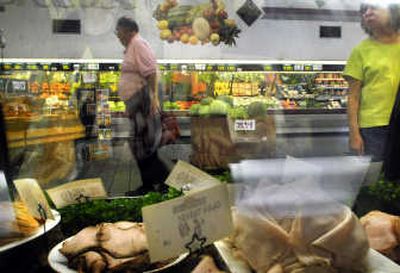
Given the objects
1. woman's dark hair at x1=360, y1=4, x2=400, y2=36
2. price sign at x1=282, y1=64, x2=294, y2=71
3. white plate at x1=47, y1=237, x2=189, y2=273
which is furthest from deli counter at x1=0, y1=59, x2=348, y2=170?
white plate at x1=47, y1=237, x2=189, y2=273

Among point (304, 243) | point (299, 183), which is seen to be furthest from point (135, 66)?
point (304, 243)

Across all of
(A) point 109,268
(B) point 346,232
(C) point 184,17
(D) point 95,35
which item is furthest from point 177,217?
(D) point 95,35

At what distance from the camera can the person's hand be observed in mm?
1173

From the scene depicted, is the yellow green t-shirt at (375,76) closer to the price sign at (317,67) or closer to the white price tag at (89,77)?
the price sign at (317,67)

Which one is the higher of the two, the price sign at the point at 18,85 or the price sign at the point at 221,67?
the price sign at the point at 221,67

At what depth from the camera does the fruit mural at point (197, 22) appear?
1093 millimetres

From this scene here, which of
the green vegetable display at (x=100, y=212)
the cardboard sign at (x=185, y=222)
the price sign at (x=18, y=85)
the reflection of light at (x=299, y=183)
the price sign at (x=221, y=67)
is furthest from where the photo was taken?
the price sign at (x=221, y=67)

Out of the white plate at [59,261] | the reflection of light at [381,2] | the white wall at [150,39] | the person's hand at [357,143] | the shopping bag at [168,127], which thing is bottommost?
the white plate at [59,261]

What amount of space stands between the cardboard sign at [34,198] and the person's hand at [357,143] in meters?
0.80

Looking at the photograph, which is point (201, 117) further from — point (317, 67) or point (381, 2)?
point (381, 2)

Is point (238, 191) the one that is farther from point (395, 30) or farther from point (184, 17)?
point (395, 30)

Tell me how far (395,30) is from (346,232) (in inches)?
22.5

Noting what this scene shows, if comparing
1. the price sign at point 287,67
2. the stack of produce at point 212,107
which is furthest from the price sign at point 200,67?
the price sign at point 287,67

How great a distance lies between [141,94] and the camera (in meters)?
1.21
